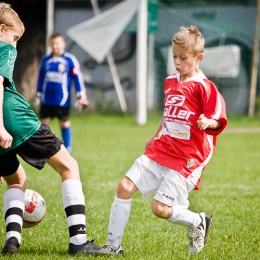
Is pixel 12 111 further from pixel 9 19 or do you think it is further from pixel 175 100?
pixel 175 100

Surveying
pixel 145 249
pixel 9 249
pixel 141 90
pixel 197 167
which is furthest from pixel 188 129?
pixel 141 90

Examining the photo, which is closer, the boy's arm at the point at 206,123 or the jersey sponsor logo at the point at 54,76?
the boy's arm at the point at 206,123

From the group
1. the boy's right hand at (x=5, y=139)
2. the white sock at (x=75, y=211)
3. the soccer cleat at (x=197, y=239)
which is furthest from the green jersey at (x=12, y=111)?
the soccer cleat at (x=197, y=239)

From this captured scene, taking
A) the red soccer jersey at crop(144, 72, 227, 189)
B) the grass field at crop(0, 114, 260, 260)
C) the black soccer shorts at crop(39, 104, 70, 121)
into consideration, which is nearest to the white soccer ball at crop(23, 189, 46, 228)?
the grass field at crop(0, 114, 260, 260)

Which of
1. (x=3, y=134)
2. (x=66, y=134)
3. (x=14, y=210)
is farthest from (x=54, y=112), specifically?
(x=3, y=134)

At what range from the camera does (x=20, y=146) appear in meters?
3.80

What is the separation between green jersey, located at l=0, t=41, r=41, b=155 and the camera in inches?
146

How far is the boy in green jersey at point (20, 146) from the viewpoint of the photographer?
373 centimetres

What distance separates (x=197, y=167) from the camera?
406cm

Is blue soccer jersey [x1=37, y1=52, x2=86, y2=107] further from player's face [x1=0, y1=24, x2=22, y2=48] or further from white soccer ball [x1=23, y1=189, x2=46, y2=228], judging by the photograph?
player's face [x1=0, y1=24, x2=22, y2=48]

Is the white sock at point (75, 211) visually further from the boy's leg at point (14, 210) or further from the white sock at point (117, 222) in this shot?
the boy's leg at point (14, 210)

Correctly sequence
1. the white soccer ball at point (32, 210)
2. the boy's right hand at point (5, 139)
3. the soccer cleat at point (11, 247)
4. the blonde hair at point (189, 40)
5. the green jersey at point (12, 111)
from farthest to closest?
the white soccer ball at point (32, 210), the blonde hair at point (189, 40), the soccer cleat at point (11, 247), the green jersey at point (12, 111), the boy's right hand at point (5, 139)

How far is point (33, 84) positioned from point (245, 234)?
16795mm

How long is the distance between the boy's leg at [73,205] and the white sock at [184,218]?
54 centimetres
